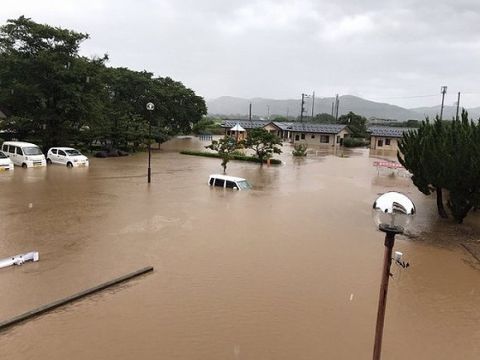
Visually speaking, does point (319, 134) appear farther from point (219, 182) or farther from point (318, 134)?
point (219, 182)

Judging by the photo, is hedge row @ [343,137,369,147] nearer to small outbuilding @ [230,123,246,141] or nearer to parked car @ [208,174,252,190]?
small outbuilding @ [230,123,246,141]

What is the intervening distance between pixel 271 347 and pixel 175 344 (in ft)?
5.83

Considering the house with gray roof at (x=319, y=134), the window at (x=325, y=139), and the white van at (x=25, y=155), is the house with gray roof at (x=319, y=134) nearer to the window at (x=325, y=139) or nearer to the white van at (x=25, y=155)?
the window at (x=325, y=139)

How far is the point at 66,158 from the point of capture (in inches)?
1142

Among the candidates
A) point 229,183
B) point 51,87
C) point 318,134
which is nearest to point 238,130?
point 318,134

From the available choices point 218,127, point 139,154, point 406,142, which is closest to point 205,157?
point 139,154

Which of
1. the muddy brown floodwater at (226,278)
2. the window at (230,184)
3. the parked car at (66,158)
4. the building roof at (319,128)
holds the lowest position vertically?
the muddy brown floodwater at (226,278)

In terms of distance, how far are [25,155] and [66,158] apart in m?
2.55

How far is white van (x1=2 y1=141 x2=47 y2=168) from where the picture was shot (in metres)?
27.5

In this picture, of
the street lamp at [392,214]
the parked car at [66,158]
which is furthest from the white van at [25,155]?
the street lamp at [392,214]

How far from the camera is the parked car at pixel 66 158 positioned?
28.9 meters

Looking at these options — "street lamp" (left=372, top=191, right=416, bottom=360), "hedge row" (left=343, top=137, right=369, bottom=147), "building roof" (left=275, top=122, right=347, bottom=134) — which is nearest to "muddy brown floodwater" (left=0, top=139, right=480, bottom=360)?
"street lamp" (left=372, top=191, right=416, bottom=360)

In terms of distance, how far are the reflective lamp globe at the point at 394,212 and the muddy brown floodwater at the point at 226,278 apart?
385 centimetres

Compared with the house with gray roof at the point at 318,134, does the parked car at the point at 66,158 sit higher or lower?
lower
